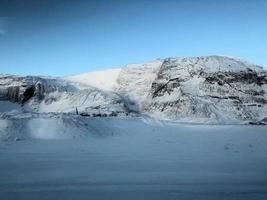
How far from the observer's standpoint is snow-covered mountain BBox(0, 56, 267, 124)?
5700 centimetres

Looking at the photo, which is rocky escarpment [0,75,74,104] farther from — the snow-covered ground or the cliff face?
the snow-covered ground

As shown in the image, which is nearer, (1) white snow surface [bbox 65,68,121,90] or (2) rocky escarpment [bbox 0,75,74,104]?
(2) rocky escarpment [bbox 0,75,74,104]

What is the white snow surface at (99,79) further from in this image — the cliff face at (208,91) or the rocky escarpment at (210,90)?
the rocky escarpment at (210,90)

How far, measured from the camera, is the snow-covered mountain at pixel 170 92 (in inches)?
2244

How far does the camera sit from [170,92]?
205 feet

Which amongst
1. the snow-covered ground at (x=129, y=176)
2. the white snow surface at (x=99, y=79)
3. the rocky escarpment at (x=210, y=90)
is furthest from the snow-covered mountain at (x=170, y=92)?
the snow-covered ground at (x=129, y=176)

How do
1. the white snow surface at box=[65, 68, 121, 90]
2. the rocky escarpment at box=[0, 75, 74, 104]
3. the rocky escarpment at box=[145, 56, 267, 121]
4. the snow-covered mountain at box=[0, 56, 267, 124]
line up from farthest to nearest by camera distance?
1. the white snow surface at box=[65, 68, 121, 90]
2. the rocky escarpment at box=[0, 75, 74, 104]
3. the snow-covered mountain at box=[0, 56, 267, 124]
4. the rocky escarpment at box=[145, 56, 267, 121]

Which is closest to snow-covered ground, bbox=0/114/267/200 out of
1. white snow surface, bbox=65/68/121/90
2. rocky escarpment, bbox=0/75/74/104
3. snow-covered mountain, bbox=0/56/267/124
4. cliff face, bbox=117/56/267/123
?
snow-covered mountain, bbox=0/56/267/124

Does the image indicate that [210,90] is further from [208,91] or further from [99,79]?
[99,79]

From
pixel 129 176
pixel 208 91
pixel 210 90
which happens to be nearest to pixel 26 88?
pixel 208 91

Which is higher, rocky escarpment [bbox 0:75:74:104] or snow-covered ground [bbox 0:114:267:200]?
snow-covered ground [bbox 0:114:267:200]

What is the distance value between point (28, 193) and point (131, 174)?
7.48ft

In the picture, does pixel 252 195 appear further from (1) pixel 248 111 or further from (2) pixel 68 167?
(1) pixel 248 111

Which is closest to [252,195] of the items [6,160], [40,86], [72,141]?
[6,160]
